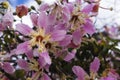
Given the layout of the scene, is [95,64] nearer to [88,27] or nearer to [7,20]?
[88,27]

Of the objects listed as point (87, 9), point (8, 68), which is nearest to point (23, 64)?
point (8, 68)

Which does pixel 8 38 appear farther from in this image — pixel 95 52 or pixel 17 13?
pixel 95 52

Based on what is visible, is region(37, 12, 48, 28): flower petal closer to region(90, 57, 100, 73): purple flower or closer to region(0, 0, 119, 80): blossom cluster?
region(0, 0, 119, 80): blossom cluster

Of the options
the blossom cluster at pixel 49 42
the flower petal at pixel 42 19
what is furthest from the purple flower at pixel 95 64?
the flower petal at pixel 42 19

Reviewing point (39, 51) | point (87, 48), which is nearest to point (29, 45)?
point (39, 51)

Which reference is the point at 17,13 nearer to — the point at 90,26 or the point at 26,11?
the point at 26,11

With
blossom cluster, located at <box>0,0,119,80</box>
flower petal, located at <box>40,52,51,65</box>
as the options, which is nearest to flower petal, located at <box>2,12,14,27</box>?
blossom cluster, located at <box>0,0,119,80</box>

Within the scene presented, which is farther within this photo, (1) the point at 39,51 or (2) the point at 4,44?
(2) the point at 4,44
